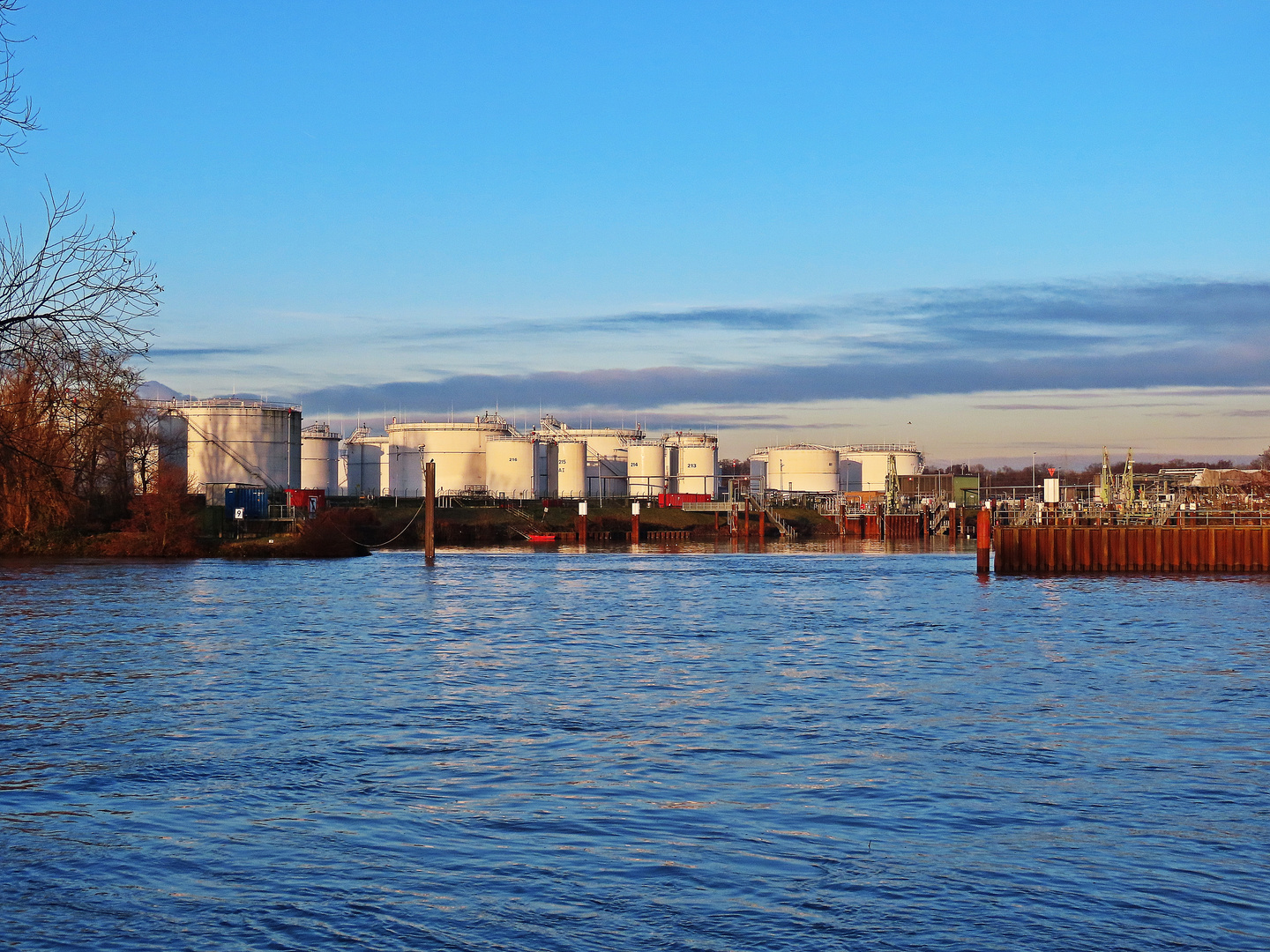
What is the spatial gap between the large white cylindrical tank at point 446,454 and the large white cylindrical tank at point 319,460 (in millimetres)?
7482

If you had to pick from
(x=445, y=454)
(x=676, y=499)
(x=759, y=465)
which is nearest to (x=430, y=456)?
(x=445, y=454)

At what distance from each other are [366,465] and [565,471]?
1100 inches

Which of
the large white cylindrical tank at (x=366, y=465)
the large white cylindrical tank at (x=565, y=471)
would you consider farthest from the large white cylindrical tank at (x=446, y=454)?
the large white cylindrical tank at (x=366, y=465)

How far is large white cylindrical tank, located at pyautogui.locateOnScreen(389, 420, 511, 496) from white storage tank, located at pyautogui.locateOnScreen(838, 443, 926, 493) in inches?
2358

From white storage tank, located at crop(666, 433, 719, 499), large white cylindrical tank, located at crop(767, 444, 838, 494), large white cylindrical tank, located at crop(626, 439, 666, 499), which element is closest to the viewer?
large white cylindrical tank, located at crop(626, 439, 666, 499)

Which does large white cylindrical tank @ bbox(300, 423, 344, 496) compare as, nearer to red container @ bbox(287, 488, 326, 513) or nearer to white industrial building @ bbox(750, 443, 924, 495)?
red container @ bbox(287, 488, 326, 513)

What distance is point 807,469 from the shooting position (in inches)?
6624

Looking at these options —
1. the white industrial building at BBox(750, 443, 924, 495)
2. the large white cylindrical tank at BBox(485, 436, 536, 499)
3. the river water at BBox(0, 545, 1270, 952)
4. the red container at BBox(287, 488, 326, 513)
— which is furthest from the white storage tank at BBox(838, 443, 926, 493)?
the river water at BBox(0, 545, 1270, 952)

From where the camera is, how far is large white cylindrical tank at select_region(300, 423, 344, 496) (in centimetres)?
13950

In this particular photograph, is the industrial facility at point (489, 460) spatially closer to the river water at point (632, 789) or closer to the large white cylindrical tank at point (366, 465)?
the large white cylindrical tank at point (366, 465)

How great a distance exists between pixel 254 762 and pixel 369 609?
25.8 metres

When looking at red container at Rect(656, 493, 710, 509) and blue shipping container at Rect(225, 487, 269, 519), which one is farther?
red container at Rect(656, 493, 710, 509)

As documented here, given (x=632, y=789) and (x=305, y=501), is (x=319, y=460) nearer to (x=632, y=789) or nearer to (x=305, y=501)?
(x=305, y=501)

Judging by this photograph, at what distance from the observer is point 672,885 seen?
1140 cm
